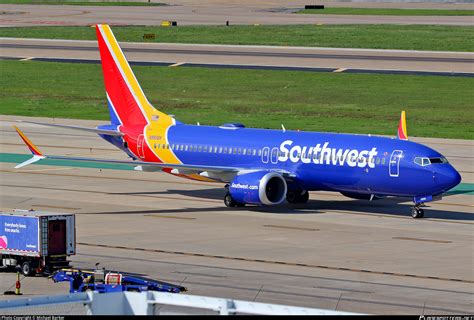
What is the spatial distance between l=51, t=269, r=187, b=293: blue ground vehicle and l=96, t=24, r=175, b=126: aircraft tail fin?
2446 cm

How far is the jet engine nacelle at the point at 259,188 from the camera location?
58.2 metres

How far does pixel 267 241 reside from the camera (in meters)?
52.0

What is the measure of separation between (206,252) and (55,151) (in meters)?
34.4

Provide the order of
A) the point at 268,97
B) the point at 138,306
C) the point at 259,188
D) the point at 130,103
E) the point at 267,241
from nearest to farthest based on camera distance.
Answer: the point at 138,306 < the point at 267,241 < the point at 259,188 < the point at 130,103 < the point at 268,97

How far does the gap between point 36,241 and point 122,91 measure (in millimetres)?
23886

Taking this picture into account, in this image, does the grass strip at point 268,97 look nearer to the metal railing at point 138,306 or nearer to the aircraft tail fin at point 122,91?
the aircraft tail fin at point 122,91

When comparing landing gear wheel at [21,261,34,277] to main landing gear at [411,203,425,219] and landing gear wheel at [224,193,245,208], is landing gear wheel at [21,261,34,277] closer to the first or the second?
landing gear wheel at [224,193,245,208]

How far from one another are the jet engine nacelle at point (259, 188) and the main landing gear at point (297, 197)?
2802 millimetres

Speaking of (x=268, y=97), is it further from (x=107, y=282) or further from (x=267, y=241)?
(x=107, y=282)

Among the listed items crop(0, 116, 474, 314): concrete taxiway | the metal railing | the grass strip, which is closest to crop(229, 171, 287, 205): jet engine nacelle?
crop(0, 116, 474, 314): concrete taxiway

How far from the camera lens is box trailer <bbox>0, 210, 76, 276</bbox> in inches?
1757

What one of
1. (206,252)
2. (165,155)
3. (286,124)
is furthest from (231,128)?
(286,124)

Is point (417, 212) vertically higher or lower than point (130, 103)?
lower

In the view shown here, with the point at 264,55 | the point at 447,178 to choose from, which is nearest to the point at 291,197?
the point at 447,178
